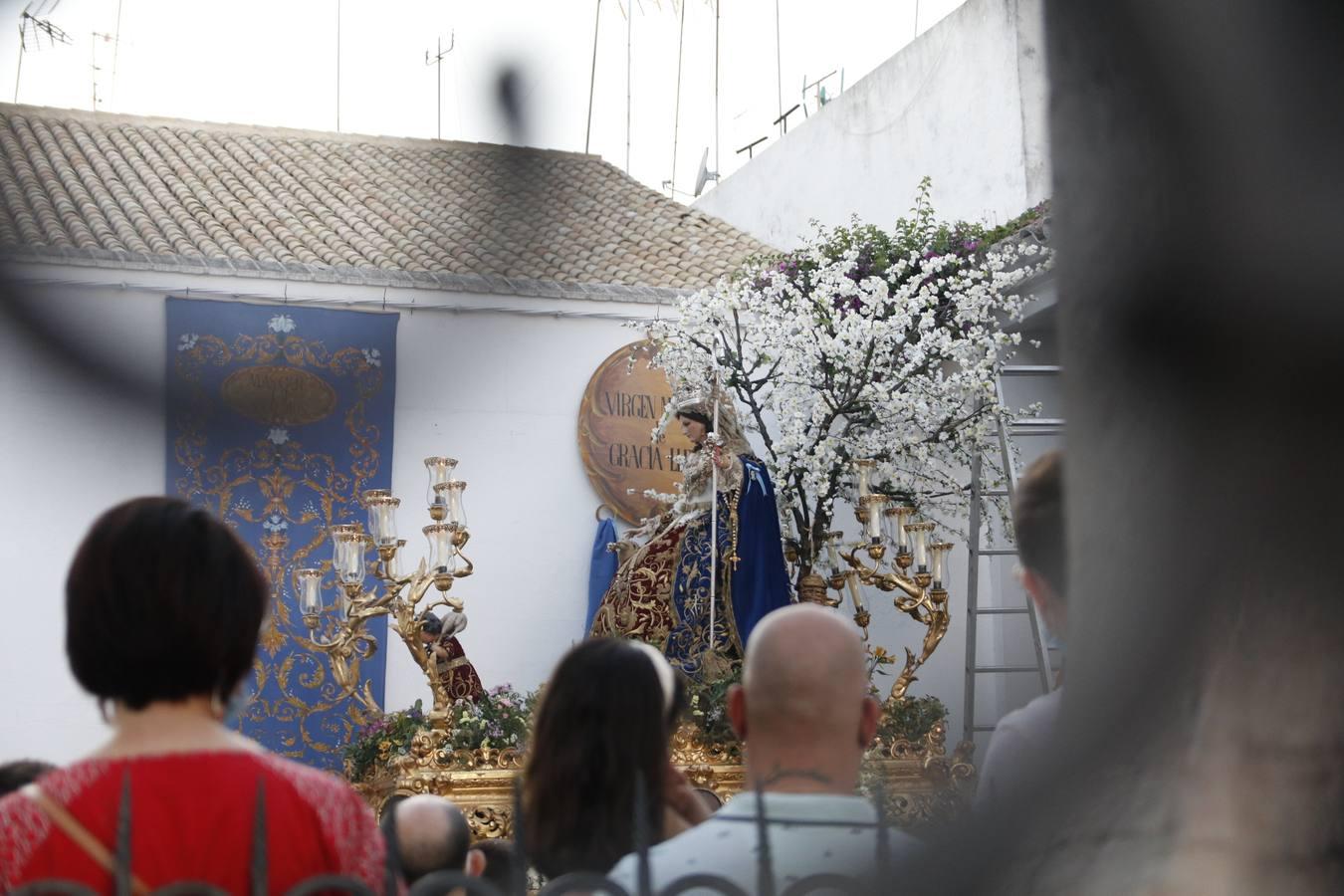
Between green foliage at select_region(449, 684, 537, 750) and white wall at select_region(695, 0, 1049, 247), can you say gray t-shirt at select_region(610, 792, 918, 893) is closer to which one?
green foliage at select_region(449, 684, 537, 750)

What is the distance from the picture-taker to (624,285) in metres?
9.95

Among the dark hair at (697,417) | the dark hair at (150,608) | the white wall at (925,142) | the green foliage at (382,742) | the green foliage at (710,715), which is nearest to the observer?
the dark hair at (150,608)

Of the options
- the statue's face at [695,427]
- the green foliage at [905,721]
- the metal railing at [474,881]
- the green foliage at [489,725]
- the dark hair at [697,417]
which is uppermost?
the dark hair at [697,417]

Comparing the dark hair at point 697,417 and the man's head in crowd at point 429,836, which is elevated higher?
the dark hair at point 697,417

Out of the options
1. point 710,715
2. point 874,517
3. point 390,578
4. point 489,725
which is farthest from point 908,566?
point 390,578

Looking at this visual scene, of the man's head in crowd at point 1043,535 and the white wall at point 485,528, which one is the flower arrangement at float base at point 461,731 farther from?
the man's head in crowd at point 1043,535

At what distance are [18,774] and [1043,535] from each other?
4.49ft

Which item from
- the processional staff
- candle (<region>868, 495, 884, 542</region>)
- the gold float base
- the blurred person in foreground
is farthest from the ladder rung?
the blurred person in foreground

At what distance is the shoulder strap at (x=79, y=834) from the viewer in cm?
142

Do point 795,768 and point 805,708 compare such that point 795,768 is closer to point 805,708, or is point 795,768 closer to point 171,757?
point 805,708

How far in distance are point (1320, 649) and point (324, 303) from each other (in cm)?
743

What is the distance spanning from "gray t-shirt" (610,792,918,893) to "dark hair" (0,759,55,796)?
2.92ft

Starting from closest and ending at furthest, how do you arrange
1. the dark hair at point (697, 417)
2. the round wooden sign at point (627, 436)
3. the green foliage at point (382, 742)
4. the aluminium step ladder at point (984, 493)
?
1. the green foliage at point (382, 742)
2. the dark hair at point (697, 417)
3. the aluminium step ladder at point (984, 493)
4. the round wooden sign at point (627, 436)

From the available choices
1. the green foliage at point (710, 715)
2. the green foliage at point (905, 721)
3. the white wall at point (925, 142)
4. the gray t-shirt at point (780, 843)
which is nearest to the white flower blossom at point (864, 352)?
the white wall at point (925, 142)
